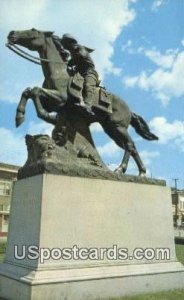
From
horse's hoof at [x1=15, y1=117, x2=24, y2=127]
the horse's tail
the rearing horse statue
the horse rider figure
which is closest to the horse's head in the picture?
the rearing horse statue

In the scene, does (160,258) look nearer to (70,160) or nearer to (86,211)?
(86,211)

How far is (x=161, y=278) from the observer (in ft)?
28.8

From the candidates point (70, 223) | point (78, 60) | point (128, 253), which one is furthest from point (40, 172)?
point (78, 60)

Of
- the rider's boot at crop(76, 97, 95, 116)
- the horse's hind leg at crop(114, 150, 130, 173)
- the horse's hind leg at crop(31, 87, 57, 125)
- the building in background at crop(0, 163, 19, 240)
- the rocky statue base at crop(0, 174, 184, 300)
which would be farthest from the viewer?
the building in background at crop(0, 163, 19, 240)

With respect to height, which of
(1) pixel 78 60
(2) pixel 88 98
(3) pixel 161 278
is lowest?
(3) pixel 161 278

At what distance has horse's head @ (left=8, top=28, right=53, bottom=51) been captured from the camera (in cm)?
913

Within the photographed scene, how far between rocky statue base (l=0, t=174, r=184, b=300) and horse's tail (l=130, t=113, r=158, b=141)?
1.82 m

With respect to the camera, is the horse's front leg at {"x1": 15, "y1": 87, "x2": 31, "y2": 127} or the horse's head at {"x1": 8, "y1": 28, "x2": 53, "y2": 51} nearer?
the horse's front leg at {"x1": 15, "y1": 87, "x2": 31, "y2": 127}

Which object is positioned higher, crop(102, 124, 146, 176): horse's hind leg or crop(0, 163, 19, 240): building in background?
crop(0, 163, 19, 240): building in background

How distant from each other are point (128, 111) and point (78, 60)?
159 centimetres

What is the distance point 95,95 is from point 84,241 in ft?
10.1

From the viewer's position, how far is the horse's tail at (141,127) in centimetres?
1062

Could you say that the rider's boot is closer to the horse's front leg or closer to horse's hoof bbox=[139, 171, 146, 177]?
the horse's front leg

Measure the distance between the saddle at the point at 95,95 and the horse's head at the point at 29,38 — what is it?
0.99m
